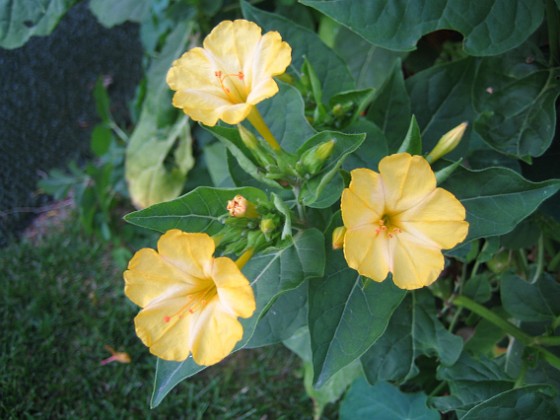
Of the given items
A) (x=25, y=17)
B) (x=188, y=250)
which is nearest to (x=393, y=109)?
(x=188, y=250)

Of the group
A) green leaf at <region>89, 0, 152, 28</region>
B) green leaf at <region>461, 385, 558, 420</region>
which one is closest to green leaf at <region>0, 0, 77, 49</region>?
green leaf at <region>89, 0, 152, 28</region>

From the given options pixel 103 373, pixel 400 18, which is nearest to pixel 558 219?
pixel 400 18

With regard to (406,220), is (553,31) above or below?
above

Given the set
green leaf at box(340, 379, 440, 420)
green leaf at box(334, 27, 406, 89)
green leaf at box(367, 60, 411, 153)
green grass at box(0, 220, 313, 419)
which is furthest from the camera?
green grass at box(0, 220, 313, 419)

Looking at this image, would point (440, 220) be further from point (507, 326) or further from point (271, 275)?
point (507, 326)

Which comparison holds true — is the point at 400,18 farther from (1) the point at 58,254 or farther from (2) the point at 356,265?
(1) the point at 58,254

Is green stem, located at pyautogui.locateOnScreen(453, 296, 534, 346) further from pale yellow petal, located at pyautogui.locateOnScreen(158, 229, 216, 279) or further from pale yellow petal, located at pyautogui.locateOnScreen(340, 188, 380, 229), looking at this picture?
pale yellow petal, located at pyautogui.locateOnScreen(158, 229, 216, 279)

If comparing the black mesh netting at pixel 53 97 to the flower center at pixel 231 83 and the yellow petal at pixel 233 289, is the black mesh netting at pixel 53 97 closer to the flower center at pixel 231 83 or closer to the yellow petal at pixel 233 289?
the flower center at pixel 231 83
